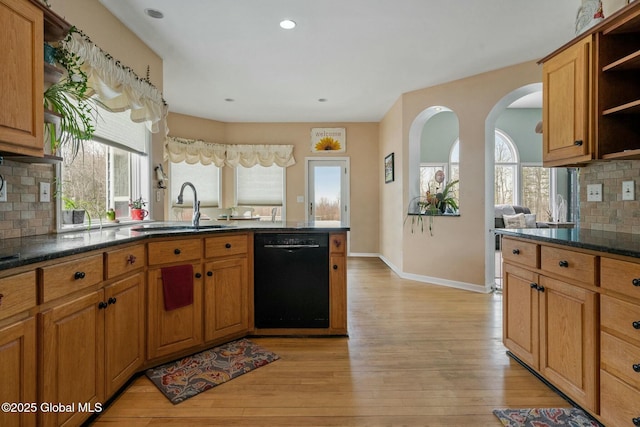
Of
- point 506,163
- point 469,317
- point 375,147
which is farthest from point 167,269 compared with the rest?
point 506,163

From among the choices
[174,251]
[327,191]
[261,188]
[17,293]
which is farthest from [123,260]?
[327,191]

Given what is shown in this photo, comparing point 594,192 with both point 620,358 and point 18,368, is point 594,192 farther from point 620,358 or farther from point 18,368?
point 18,368

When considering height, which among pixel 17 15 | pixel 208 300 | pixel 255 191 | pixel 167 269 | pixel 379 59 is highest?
pixel 379 59

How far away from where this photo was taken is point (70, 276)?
1397mm

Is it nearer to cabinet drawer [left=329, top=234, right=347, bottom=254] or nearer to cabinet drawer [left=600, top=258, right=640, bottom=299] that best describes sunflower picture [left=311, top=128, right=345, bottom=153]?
cabinet drawer [left=329, top=234, right=347, bottom=254]

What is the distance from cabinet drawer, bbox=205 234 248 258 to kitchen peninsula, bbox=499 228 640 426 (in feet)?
6.35

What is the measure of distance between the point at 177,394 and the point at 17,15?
6.54 feet

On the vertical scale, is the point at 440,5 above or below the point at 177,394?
above

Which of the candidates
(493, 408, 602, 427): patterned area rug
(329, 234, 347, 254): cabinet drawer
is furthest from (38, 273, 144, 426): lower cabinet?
(493, 408, 602, 427): patterned area rug

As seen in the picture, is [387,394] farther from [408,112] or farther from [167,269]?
[408,112]

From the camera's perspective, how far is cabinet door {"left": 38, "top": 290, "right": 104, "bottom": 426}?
1279mm

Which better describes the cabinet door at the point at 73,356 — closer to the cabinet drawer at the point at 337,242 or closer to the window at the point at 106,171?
the window at the point at 106,171

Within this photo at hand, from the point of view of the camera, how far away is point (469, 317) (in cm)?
309

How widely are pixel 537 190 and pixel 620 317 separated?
7.41 metres
